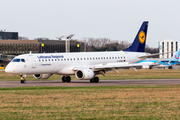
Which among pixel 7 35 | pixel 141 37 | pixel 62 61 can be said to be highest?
pixel 7 35

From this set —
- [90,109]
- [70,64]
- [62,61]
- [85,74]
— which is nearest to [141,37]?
[70,64]

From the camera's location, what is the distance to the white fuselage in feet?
136

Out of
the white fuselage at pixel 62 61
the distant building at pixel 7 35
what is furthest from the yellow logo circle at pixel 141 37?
the distant building at pixel 7 35

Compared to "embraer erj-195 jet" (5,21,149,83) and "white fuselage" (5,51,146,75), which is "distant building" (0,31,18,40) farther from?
"embraer erj-195 jet" (5,21,149,83)

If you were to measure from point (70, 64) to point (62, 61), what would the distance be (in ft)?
4.05

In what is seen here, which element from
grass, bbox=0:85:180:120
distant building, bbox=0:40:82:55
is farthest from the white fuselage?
distant building, bbox=0:40:82:55

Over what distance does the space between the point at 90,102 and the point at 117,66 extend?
23272mm

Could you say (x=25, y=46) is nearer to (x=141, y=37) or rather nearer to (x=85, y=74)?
(x=141, y=37)

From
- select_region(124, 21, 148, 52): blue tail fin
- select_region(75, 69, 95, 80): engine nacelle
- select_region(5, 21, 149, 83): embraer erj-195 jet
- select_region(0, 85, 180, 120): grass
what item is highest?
select_region(124, 21, 148, 52): blue tail fin

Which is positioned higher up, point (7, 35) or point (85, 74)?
point (7, 35)

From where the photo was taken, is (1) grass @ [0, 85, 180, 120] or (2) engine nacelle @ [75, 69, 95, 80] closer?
(1) grass @ [0, 85, 180, 120]

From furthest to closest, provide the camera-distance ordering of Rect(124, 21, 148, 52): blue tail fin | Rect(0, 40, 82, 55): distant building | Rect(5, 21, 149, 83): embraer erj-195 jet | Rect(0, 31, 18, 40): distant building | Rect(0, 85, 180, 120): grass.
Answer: Rect(0, 31, 18, 40): distant building < Rect(0, 40, 82, 55): distant building < Rect(124, 21, 148, 52): blue tail fin < Rect(5, 21, 149, 83): embraer erj-195 jet < Rect(0, 85, 180, 120): grass

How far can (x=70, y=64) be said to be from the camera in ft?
148

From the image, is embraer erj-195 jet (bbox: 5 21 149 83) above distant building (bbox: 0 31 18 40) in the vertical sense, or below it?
below
